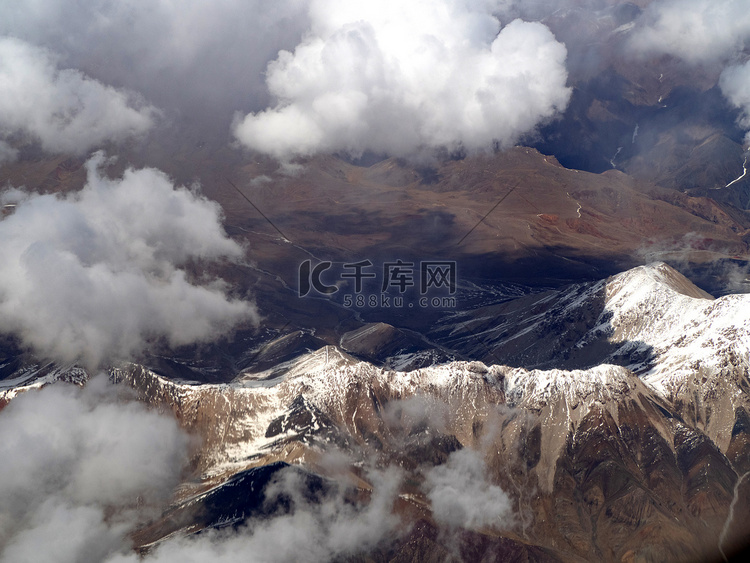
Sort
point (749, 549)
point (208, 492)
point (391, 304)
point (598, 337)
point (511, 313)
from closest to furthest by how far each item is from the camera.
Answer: point (749, 549)
point (208, 492)
point (598, 337)
point (511, 313)
point (391, 304)

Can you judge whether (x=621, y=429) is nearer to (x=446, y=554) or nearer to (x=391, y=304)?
(x=446, y=554)

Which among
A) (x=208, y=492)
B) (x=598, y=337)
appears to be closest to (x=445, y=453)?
(x=208, y=492)

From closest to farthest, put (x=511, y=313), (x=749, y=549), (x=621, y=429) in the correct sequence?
(x=749, y=549) → (x=621, y=429) → (x=511, y=313)

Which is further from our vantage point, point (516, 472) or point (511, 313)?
point (511, 313)

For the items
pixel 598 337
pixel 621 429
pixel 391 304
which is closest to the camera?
pixel 621 429

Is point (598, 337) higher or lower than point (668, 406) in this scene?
higher

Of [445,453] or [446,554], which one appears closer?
[446,554]

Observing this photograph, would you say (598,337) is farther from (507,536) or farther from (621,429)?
(507,536)

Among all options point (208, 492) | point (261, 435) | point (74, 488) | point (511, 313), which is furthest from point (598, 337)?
point (74, 488)

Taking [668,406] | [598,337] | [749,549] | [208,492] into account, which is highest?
[598,337]
